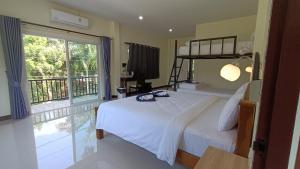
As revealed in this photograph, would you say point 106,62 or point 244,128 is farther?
point 106,62

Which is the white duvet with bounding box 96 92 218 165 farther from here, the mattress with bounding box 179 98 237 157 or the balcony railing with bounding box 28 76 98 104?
the balcony railing with bounding box 28 76 98 104

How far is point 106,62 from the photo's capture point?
475 centimetres

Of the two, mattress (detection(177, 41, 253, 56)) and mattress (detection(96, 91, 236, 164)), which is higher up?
mattress (detection(177, 41, 253, 56))

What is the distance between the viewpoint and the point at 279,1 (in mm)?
418

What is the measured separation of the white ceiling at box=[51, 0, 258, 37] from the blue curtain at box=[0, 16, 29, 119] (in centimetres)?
112

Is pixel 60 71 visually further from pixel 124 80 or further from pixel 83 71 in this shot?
pixel 124 80

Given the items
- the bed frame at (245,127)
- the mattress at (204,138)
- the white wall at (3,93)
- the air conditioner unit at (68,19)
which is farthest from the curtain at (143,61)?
the bed frame at (245,127)

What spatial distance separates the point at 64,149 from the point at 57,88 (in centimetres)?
347

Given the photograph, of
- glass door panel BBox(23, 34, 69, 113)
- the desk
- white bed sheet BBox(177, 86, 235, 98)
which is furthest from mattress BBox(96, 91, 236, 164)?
the desk

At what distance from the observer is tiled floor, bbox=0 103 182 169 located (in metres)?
1.86

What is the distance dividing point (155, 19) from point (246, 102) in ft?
13.1

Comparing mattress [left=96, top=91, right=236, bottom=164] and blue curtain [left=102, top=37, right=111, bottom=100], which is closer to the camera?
mattress [left=96, top=91, right=236, bottom=164]

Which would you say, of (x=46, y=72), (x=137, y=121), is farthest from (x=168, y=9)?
(x=46, y=72)

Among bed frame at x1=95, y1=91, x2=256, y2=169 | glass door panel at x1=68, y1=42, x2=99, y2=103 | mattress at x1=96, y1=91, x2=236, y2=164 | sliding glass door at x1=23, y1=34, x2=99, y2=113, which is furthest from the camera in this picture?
glass door panel at x1=68, y1=42, x2=99, y2=103
